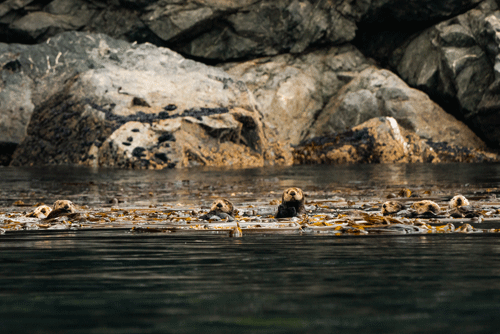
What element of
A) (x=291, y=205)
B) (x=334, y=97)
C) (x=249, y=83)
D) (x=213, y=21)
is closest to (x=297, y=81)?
(x=334, y=97)

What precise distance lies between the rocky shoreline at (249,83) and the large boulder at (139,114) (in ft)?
0.15

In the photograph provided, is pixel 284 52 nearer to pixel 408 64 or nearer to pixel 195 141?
pixel 408 64

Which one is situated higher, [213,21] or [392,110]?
[213,21]

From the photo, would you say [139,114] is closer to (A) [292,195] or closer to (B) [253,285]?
(A) [292,195]

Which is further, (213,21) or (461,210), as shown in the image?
(213,21)

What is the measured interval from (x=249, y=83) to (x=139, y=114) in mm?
8172

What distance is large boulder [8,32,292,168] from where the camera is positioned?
1538cm

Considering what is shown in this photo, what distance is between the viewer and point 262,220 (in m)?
4.23

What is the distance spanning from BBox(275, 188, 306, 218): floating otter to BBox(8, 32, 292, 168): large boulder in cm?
1060

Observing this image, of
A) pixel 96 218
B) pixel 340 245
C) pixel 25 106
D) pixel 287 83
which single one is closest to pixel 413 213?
pixel 340 245

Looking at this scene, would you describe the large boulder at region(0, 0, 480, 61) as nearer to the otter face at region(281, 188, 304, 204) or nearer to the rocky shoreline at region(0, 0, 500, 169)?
the rocky shoreline at region(0, 0, 500, 169)

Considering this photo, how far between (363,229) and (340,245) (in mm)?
691

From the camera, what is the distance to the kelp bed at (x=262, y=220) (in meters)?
3.56

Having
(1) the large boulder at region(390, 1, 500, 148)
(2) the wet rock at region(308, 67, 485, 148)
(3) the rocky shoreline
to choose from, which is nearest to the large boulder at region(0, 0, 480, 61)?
(3) the rocky shoreline
